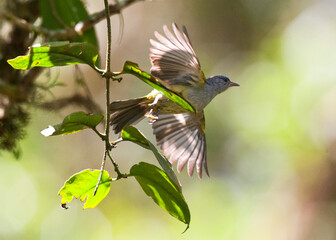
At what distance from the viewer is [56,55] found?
1.06 meters

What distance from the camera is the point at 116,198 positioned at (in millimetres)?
5344

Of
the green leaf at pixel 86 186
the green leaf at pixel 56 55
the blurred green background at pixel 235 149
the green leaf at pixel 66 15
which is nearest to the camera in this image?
the green leaf at pixel 56 55

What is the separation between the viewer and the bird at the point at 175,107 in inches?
78.3

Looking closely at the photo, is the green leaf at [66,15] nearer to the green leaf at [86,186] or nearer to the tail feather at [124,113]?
the tail feather at [124,113]

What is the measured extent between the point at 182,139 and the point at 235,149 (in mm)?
3583

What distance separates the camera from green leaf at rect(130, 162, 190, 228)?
3.68 ft

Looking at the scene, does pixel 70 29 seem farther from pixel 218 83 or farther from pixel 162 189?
pixel 162 189

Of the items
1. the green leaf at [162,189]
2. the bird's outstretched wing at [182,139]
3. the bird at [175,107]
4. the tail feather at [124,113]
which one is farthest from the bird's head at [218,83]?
the green leaf at [162,189]

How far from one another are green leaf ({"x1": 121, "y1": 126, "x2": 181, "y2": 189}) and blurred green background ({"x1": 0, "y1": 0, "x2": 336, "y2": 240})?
3.45m

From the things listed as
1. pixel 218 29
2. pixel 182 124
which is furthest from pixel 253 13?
pixel 182 124

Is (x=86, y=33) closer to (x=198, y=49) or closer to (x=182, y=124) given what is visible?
(x=182, y=124)

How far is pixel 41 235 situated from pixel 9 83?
10.1 ft

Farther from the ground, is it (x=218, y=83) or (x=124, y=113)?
(x=218, y=83)

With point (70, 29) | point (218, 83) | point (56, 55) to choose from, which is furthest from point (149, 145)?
point (218, 83)
